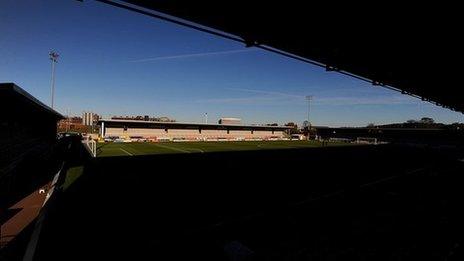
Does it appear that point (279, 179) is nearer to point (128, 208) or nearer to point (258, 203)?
point (258, 203)

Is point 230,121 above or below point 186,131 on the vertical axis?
above

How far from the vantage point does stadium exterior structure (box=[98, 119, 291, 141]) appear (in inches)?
2562

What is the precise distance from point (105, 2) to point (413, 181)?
796 inches

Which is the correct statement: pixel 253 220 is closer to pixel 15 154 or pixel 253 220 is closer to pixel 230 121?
pixel 15 154

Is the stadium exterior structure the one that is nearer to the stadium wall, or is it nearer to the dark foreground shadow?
the stadium wall

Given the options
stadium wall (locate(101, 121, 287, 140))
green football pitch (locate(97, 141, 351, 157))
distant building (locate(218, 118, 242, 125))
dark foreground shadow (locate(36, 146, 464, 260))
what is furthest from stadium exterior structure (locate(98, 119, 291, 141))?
dark foreground shadow (locate(36, 146, 464, 260))

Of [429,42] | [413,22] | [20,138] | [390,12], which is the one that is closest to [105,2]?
[390,12]

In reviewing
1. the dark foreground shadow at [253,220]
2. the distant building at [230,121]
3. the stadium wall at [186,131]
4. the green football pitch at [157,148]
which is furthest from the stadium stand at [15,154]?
the distant building at [230,121]

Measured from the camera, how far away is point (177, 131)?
75375 millimetres

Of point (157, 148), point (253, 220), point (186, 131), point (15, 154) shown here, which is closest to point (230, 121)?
point (186, 131)

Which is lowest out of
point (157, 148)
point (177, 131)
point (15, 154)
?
point (157, 148)

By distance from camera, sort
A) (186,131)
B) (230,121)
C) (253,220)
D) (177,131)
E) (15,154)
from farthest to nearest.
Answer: (230,121) → (186,131) → (177,131) → (15,154) → (253,220)

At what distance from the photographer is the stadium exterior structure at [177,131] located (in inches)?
2562

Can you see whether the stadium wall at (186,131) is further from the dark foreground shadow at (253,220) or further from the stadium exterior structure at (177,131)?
the dark foreground shadow at (253,220)
